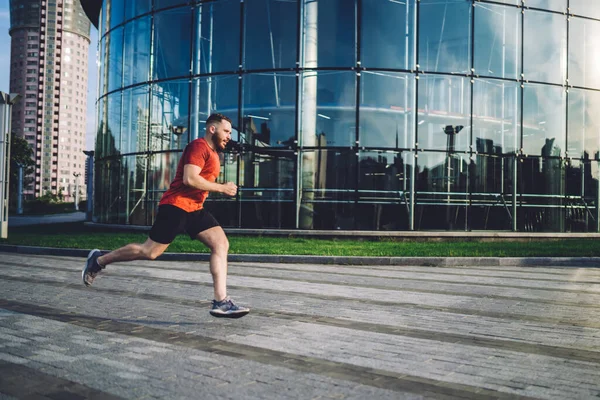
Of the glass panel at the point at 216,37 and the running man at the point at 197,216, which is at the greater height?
the glass panel at the point at 216,37

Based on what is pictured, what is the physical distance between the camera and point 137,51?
2309 cm

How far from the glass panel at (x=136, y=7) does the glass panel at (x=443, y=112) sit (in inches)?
404

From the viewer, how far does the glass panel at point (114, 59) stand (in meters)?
24.0

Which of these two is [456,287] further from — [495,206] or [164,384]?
[495,206]

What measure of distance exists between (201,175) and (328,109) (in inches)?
566

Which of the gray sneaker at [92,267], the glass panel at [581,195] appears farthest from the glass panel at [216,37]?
the gray sneaker at [92,267]

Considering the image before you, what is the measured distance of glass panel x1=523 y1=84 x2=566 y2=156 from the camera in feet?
68.9

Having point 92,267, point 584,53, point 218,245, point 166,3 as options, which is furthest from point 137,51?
point 218,245

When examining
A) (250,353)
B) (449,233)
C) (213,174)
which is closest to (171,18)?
(449,233)

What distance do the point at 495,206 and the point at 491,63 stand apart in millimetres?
4724

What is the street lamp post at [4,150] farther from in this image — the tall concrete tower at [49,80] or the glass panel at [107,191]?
the tall concrete tower at [49,80]

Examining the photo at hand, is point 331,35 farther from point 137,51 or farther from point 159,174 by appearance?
Result: point 137,51

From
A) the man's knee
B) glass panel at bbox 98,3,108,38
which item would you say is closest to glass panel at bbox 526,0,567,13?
glass panel at bbox 98,3,108,38

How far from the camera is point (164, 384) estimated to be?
11.9ft
